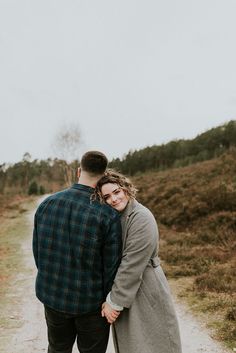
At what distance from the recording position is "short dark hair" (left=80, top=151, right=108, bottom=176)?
271cm

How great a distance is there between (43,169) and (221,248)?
246ft

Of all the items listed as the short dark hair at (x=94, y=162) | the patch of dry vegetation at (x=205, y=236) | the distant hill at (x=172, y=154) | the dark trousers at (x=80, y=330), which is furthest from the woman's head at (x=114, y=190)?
the distant hill at (x=172, y=154)

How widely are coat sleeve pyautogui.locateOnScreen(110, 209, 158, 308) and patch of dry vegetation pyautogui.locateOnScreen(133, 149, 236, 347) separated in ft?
9.20

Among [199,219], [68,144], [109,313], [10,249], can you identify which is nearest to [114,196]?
[109,313]

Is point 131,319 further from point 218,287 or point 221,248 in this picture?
point 221,248

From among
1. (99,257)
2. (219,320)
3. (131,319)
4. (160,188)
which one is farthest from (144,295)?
(160,188)

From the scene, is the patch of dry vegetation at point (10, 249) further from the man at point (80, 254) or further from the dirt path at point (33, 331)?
the man at point (80, 254)

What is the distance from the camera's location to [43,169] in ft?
271

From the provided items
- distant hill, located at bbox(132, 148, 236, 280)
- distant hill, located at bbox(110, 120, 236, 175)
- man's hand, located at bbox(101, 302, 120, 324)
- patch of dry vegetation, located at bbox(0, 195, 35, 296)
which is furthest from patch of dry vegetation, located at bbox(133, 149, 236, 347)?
distant hill, located at bbox(110, 120, 236, 175)

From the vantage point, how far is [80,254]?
265cm

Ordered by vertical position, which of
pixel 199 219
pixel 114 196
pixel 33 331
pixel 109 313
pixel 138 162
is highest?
pixel 138 162

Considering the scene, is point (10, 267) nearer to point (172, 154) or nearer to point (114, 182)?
point (114, 182)

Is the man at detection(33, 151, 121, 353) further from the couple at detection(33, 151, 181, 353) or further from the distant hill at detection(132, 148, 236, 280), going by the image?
the distant hill at detection(132, 148, 236, 280)

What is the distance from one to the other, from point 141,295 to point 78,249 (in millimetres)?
520
